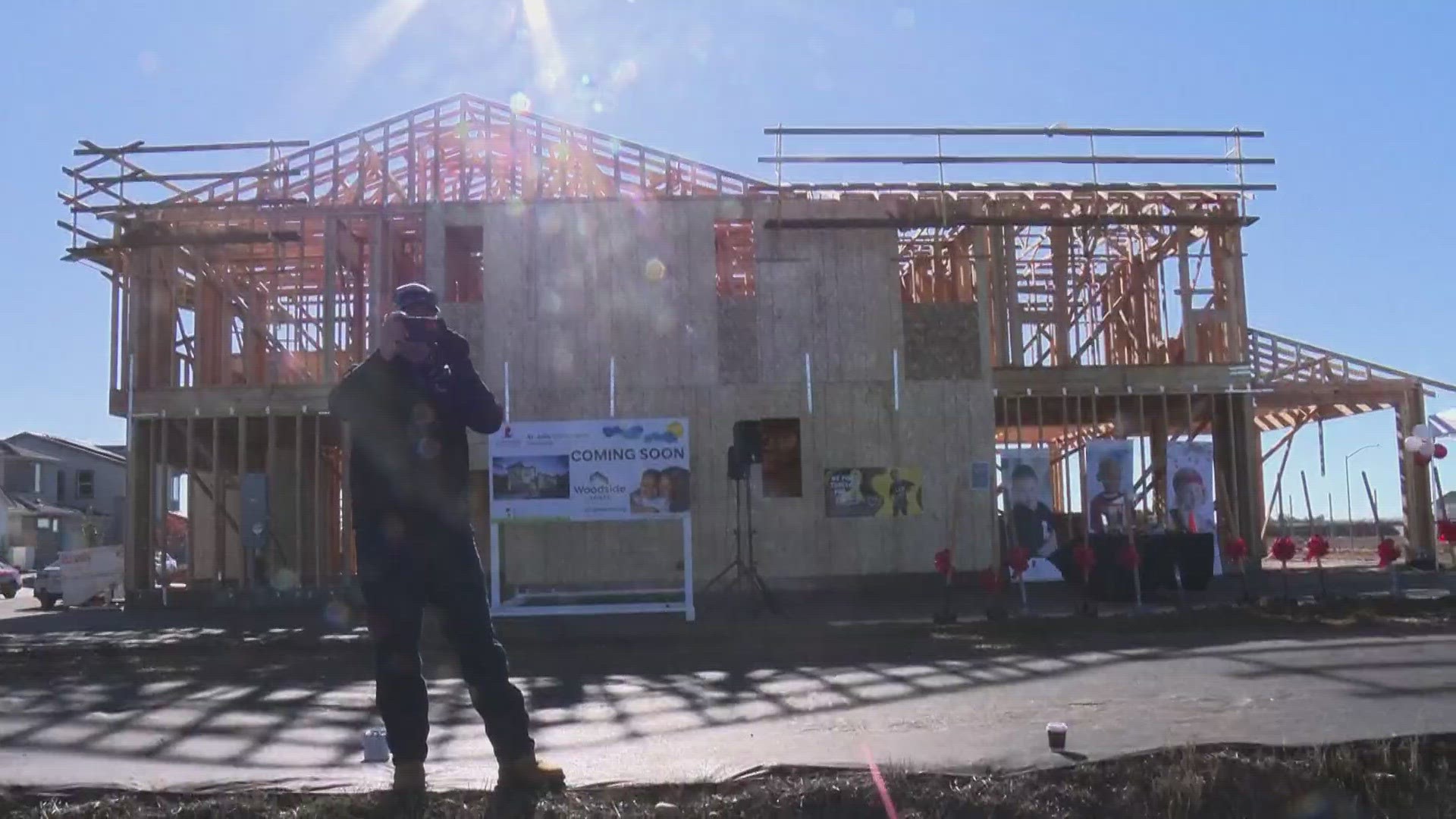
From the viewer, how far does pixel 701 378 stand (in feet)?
64.5

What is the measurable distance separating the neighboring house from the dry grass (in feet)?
161

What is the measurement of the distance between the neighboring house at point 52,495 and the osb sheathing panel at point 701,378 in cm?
3545

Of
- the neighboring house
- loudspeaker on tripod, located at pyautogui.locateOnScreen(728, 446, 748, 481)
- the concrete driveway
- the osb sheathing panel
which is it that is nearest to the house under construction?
the osb sheathing panel

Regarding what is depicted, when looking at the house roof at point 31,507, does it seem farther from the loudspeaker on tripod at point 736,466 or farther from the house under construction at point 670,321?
the loudspeaker on tripod at point 736,466

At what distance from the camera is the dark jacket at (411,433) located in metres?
4.26

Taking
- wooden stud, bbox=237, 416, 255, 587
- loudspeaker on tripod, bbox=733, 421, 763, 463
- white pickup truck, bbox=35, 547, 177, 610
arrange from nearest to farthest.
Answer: loudspeaker on tripod, bbox=733, 421, 763, 463, wooden stud, bbox=237, 416, 255, 587, white pickup truck, bbox=35, 547, 177, 610

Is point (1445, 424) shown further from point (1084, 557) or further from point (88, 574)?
point (88, 574)

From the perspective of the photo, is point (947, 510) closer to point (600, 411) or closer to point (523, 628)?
point (600, 411)

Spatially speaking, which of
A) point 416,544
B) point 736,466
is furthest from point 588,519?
point 416,544

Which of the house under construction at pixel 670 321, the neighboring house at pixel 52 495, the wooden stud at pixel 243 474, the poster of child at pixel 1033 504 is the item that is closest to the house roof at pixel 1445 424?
the house under construction at pixel 670 321

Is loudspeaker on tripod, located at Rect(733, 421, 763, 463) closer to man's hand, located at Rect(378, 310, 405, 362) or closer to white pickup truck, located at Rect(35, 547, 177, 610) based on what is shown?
man's hand, located at Rect(378, 310, 405, 362)

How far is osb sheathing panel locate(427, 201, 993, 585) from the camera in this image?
19.4m

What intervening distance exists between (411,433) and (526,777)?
1233mm

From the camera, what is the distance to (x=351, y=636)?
11523 mm
